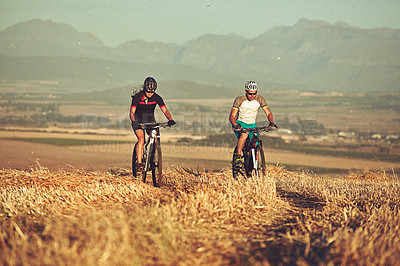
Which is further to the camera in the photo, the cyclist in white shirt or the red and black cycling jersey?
the cyclist in white shirt

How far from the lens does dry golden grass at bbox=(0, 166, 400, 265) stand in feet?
15.2

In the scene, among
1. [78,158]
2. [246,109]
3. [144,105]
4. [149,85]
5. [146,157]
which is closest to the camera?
[149,85]

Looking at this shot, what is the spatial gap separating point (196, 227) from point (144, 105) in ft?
15.1

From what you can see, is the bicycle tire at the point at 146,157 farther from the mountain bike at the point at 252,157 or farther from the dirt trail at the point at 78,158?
the mountain bike at the point at 252,157

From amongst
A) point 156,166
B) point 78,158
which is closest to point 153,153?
point 156,166

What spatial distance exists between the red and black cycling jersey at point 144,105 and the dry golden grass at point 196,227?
1.96 metres

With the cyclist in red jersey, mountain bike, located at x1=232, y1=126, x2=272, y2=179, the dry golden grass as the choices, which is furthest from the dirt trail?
the dry golden grass

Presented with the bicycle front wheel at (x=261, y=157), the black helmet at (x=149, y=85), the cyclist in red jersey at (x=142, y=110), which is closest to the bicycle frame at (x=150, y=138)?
the cyclist in red jersey at (x=142, y=110)

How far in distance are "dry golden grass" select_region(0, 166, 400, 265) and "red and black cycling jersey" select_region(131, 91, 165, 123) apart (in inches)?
77.1

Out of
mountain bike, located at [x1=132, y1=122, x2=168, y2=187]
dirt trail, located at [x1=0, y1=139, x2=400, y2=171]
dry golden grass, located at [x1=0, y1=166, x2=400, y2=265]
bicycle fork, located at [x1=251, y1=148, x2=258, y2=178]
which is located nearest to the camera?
dry golden grass, located at [x1=0, y1=166, x2=400, y2=265]

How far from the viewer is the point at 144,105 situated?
32.2ft

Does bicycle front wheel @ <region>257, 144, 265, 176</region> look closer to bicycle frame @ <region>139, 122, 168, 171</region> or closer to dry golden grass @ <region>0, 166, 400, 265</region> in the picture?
dry golden grass @ <region>0, 166, 400, 265</region>

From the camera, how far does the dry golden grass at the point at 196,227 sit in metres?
4.62

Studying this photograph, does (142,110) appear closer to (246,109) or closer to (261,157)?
(246,109)
